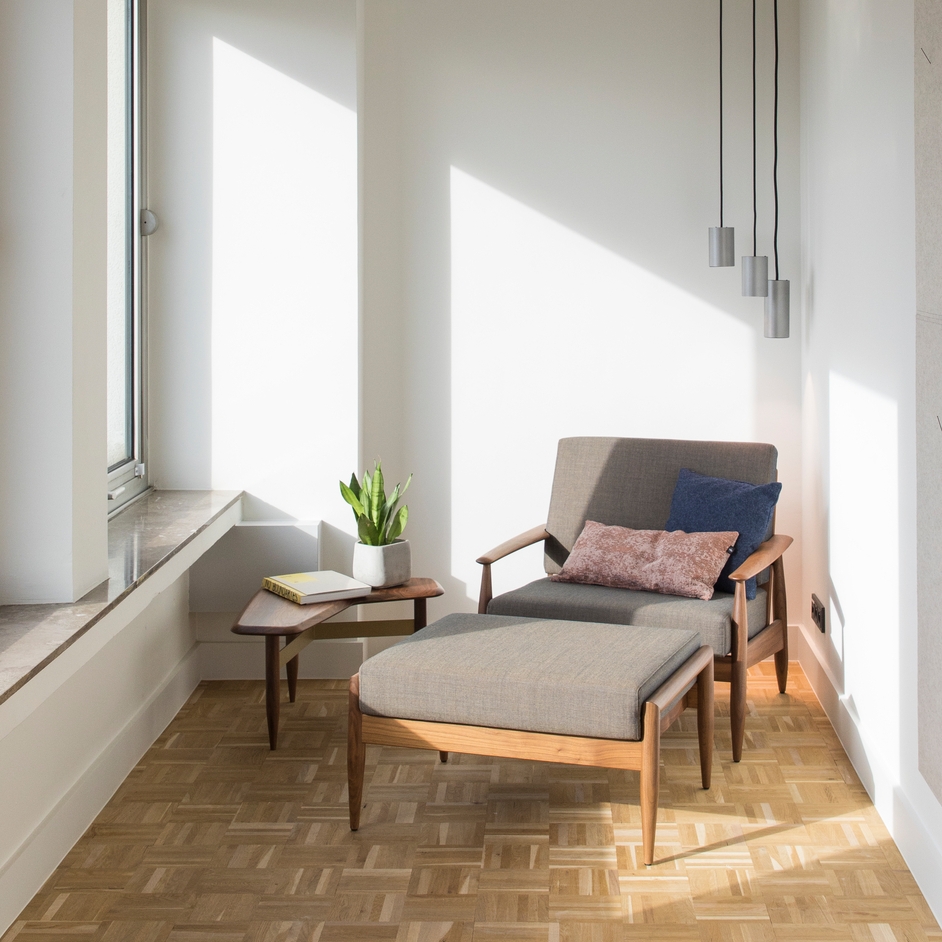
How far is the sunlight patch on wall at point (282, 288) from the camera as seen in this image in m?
3.51

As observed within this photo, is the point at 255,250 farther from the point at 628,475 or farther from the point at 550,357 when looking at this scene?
the point at 628,475

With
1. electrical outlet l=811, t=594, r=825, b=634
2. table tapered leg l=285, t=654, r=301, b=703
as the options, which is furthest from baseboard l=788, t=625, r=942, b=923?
table tapered leg l=285, t=654, r=301, b=703

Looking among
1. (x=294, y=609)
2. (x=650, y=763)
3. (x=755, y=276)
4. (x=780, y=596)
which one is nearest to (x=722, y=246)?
(x=755, y=276)

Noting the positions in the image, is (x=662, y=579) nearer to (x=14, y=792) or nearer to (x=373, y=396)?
(x=373, y=396)

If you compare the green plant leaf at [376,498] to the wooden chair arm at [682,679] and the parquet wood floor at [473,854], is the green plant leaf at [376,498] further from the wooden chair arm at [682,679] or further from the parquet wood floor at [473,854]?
the wooden chair arm at [682,679]

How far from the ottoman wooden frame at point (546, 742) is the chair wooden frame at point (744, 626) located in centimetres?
34

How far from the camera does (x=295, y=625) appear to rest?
110 inches

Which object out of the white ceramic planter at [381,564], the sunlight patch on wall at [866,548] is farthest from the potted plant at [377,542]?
the sunlight patch on wall at [866,548]

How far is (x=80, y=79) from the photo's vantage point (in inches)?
84.6

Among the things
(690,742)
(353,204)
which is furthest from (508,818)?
(353,204)

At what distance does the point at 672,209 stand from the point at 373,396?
1.27 metres

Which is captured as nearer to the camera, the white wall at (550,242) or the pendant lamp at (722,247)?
the pendant lamp at (722,247)

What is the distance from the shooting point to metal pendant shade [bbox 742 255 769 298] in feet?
11.6

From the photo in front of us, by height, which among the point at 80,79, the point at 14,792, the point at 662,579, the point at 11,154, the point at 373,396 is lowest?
the point at 14,792
